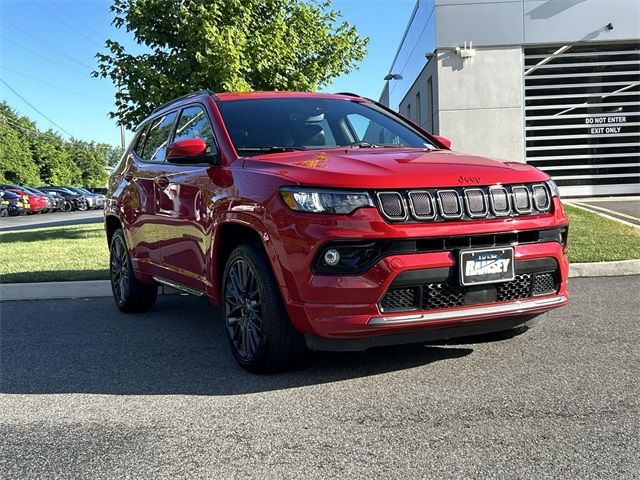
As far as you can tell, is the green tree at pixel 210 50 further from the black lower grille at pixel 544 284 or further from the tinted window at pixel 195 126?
the black lower grille at pixel 544 284

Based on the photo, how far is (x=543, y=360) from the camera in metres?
4.01

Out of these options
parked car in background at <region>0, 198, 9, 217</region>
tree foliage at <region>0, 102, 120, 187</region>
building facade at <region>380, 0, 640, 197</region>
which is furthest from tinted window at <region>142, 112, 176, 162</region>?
tree foliage at <region>0, 102, 120, 187</region>

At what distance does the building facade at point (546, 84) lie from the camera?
17031 mm

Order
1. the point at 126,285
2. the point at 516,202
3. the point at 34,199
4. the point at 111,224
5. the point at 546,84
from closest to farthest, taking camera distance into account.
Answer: the point at 516,202 → the point at 126,285 → the point at 111,224 → the point at 546,84 → the point at 34,199

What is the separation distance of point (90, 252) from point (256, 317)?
7437 mm

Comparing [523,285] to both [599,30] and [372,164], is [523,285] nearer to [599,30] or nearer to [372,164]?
[372,164]

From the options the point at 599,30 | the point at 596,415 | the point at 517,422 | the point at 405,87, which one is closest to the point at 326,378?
the point at 517,422

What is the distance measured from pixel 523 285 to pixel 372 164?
1.13 meters

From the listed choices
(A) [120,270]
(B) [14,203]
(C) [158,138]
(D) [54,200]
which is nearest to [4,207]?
(B) [14,203]

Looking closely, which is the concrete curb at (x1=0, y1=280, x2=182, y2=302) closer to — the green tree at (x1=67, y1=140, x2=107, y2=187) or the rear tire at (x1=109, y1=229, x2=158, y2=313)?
the rear tire at (x1=109, y1=229, x2=158, y2=313)

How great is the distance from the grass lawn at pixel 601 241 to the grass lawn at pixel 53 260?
19.6 feet

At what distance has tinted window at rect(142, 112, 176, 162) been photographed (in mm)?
5555

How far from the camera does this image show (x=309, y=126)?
4.70 meters

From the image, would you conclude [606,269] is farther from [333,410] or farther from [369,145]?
→ [333,410]
